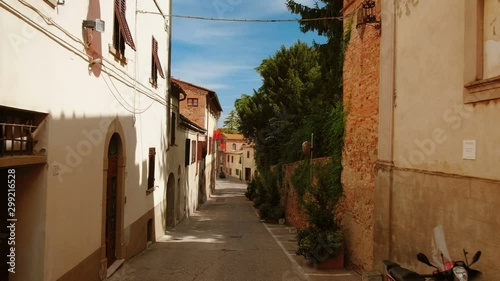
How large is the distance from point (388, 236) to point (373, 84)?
9.89ft

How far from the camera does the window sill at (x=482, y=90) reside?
442 centimetres

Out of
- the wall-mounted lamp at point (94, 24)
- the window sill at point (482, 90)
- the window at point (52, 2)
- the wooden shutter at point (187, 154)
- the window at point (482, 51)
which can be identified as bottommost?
the wooden shutter at point (187, 154)

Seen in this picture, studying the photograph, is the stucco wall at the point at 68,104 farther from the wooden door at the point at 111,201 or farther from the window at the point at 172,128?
the window at the point at 172,128

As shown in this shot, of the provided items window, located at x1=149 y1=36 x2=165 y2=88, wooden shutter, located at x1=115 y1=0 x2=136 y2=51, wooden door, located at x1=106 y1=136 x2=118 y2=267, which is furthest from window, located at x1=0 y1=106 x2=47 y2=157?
window, located at x1=149 y1=36 x2=165 y2=88

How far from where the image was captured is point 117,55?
322 inches

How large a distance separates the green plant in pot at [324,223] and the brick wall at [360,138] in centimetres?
35

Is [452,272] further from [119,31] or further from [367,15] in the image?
[119,31]

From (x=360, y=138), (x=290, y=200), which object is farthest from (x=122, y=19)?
(x=290, y=200)

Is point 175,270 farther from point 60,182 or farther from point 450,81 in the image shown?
point 450,81

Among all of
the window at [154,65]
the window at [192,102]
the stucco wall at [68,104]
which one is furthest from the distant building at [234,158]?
the stucco wall at [68,104]

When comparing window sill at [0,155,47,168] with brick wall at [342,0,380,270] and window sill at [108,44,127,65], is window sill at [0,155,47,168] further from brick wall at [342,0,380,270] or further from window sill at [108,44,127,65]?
brick wall at [342,0,380,270]

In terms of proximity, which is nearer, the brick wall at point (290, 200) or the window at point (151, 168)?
the window at point (151, 168)

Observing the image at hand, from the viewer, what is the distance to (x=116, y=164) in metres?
8.96

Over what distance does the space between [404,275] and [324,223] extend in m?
4.65
